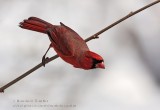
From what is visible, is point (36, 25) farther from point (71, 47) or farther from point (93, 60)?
point (93, 60)

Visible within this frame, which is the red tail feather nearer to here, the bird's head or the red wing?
the red wing

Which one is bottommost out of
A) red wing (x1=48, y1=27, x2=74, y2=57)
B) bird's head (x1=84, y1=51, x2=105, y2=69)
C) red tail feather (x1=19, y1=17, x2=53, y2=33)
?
bird's head (x1=84, y1=51, x2=105, y2=69)

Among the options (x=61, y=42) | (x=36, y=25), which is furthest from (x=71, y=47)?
(x=36, y=25)

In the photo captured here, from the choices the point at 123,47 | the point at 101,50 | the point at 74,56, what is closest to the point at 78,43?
the point at 74,56

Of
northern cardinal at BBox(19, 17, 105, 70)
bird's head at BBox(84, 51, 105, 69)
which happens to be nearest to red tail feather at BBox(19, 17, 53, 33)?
northern cardinal at BBox(19, 17, 105, 70)

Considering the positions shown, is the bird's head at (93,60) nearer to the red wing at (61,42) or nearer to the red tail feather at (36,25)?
the red wing at (61,42)

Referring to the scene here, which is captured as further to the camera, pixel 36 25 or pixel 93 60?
pixel 36 25

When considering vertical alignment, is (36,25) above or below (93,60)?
above
